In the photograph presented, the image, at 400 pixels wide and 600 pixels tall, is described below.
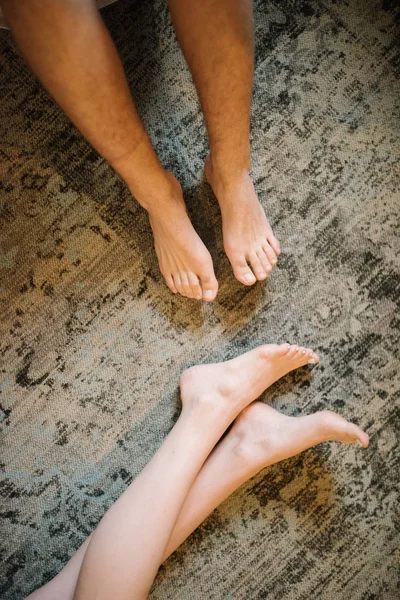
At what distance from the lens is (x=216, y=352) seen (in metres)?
1.09

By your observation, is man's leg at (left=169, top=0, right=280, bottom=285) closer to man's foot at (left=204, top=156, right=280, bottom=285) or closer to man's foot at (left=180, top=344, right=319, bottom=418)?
man's foot at (left=204, top=156, right=280, bottom=285)

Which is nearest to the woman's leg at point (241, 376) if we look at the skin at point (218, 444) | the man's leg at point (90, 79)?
the skin at point (218, 444)

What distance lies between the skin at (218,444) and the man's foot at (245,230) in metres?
0.18

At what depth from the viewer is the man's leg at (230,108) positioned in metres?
0.75

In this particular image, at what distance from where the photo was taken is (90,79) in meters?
0.72

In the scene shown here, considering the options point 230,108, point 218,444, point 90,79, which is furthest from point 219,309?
point 90,79

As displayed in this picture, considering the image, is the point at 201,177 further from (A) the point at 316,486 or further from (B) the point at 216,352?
(A) the point at 316,486

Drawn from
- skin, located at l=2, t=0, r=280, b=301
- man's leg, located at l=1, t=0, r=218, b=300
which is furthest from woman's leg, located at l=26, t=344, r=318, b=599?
man's leg, located at l=1, t=0, r=218, b=300

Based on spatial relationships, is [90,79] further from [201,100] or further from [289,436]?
[289,436]

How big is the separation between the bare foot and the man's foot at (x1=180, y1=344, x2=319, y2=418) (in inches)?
6.2

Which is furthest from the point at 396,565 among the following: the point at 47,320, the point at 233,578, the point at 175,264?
the point at 47,320

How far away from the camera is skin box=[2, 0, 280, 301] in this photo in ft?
2.28

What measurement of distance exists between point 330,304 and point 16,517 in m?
0.86

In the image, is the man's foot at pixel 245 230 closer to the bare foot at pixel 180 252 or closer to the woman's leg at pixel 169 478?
the bare foot at pixel 180 252
